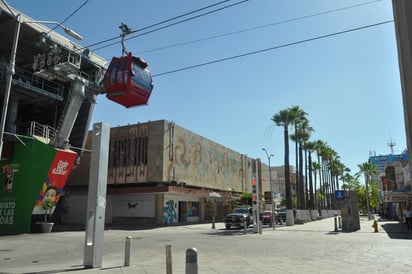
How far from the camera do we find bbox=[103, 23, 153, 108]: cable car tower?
11.7 meters

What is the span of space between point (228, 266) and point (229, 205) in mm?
45377

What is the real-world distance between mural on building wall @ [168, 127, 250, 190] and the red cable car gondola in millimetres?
26212

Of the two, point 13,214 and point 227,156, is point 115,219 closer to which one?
point 13,214

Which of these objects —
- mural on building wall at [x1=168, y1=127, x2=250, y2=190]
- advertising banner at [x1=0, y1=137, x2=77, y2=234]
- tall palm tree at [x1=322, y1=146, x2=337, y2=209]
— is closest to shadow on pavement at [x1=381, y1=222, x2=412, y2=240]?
mural on building wall at [x1=168, y1=127, x2=250, y2=190]

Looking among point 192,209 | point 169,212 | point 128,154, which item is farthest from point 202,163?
point 128,154

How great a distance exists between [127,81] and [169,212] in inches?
1163

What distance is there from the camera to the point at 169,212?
39094mm

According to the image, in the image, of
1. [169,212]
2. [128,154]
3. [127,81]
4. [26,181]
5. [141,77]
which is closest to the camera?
[127,81]

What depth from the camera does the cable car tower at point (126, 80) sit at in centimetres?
1166

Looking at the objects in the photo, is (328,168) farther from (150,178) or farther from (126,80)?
(126,80)

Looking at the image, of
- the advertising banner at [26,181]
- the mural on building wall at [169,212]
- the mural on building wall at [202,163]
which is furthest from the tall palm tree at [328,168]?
the advertising banner at [26,181]

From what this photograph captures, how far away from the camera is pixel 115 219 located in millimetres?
40375

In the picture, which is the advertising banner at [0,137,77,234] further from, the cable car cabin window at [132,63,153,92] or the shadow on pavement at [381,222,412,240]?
the shadow on pavement at [381,222,412,240]

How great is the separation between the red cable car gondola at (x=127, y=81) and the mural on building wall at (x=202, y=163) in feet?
86.0
